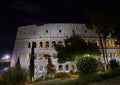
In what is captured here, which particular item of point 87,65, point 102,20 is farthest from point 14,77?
point 102,20

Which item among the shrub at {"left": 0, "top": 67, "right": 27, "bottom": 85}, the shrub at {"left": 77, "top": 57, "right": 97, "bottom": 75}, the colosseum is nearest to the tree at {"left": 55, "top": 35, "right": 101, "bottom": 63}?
the shrub at {"left": 77, "top": 57, "right": 97, "bottom": 75}

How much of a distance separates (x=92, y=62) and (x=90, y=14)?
10279 mm

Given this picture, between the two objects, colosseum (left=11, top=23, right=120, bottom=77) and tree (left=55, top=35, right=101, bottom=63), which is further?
colosseum (left=11, top=23, right=120, bottom=77)

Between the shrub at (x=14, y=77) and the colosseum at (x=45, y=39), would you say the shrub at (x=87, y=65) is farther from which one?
the colosseum at (x=45, y=39)

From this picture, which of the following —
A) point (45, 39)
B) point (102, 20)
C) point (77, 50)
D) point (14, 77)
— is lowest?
point (14, 77)

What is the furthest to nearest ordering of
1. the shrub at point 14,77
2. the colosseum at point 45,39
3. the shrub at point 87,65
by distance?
the colosseum at point 45,39
the shrub at point 87,65
the shrub at point 14,77

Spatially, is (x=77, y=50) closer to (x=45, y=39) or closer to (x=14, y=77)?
(x=14, y=77)

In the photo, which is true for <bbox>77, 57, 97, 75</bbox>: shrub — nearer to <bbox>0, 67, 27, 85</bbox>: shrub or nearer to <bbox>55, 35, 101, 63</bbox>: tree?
<bbox>55, 35, 101, 63</bbox>: tree

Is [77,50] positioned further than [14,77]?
Yes

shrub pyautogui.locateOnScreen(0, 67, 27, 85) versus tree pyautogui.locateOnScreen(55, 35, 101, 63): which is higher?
tree pyautogui.locateOnScreen(55, 35, 101, 63)

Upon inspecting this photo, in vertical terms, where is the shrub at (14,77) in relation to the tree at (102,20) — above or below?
below

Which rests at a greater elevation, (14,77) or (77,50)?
(77,50)

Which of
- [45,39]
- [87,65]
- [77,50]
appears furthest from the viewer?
[45,39]

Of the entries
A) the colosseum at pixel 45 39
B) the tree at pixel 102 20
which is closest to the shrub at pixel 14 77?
the tree at pixel 102 20
